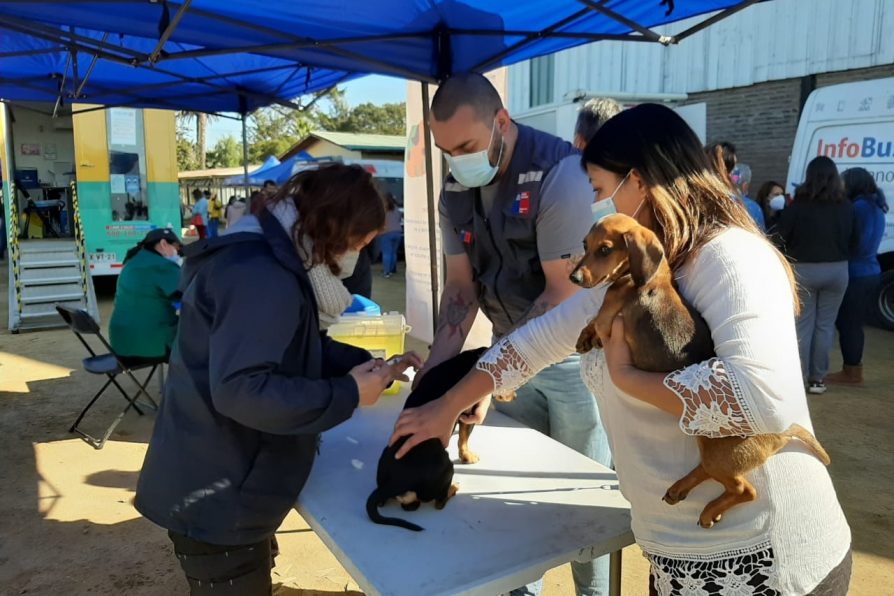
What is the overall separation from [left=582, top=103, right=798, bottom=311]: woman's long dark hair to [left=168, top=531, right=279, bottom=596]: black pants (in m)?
1.25

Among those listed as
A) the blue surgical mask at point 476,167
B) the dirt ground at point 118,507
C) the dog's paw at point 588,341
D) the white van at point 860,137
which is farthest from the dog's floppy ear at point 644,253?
the white van at point 860,137

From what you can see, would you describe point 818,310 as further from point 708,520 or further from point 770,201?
point 708,520

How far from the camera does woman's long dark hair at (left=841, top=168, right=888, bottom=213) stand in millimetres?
5691

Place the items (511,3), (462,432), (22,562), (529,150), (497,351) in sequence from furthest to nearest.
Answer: (22,562), (511,3), (529,150), (462,432), (497,351)

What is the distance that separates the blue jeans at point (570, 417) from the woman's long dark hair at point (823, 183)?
3.90 m

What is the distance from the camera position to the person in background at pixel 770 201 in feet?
22.4

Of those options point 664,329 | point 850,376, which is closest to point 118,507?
point 664,329

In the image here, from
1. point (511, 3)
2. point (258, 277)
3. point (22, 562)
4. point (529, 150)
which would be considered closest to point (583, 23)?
point (511, 3)

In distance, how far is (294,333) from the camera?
1550 mm

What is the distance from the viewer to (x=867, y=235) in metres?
5.61

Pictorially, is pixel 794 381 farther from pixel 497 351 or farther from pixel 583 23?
pixel 583 23

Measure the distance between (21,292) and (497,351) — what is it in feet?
29.5

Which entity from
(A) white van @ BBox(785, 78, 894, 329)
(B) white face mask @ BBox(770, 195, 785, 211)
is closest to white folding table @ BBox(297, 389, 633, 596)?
(B) white face mask @ BBox(770, 195, 785, 211)

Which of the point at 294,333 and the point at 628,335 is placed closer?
the point at 628,335
